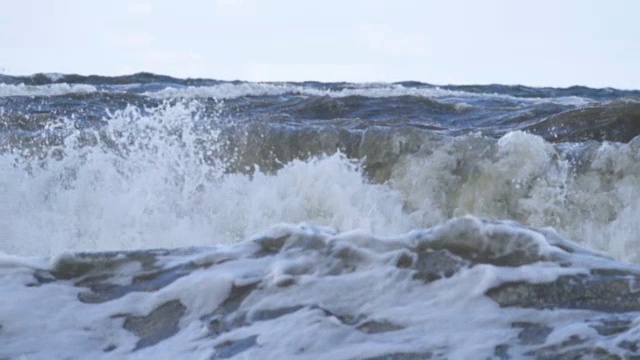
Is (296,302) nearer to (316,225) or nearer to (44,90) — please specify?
(316,225)

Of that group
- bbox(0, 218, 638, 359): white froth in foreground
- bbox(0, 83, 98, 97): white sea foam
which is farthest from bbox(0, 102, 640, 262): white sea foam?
bbox(0, 83, 98, 97): white sea foam

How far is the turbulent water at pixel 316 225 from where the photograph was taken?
3.11 m

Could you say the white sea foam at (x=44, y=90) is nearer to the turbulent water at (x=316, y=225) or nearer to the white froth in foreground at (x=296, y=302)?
the turbulent water at (x=316, y=225)

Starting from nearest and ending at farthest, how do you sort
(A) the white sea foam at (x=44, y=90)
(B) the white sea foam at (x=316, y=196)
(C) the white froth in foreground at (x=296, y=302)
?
(C) the white froth in foreground at (x=296, y=302), (B) the white sea foam at (x=316, y=196), (A) the white sea foam at (x=44, y=90)

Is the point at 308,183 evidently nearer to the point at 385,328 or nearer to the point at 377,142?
the point at 377,142

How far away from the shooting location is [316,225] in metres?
4.65

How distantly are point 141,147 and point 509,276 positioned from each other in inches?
195

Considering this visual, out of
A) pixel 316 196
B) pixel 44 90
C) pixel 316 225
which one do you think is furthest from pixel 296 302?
pixel 44 90

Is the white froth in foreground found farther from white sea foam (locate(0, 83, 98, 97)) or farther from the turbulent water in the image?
white sea foam (locate(0, 83, 98, 97))

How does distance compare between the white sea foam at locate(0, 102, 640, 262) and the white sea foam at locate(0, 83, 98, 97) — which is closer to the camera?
the white sea foam at locate(0, 102, 640, 262)

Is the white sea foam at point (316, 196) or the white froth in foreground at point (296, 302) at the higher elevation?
the white froth in foreground at point (296, 302)

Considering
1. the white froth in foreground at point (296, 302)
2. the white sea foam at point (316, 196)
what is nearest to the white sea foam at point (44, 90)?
the white sea foam at point (316, 196)

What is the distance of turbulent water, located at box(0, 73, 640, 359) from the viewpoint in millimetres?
3107

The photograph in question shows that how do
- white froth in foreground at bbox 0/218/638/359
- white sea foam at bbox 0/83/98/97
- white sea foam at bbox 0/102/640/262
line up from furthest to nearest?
white sea foam at bbox 0/83/98/97 < white sea foam at bbox 0/102/640/262 < white froth in foreground at bbox 0/218/638/359
